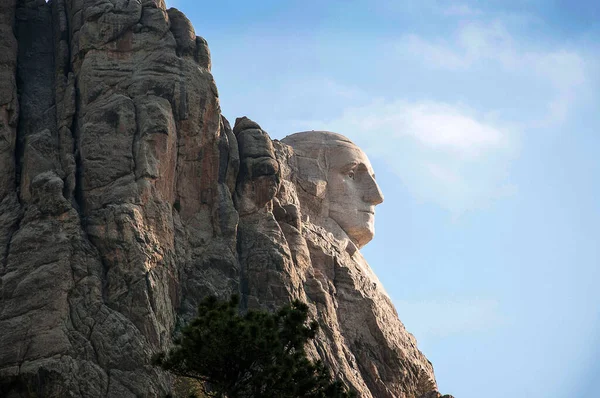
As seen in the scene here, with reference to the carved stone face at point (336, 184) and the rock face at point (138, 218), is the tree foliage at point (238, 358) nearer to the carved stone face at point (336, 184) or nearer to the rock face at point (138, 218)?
the rock face at point (138, 218)

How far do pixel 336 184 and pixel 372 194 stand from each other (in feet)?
6.90

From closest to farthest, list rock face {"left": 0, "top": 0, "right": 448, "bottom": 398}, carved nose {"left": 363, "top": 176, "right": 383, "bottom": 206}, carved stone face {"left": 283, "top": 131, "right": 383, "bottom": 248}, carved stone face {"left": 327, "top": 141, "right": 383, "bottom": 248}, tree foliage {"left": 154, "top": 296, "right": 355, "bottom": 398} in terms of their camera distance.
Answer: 1. tree foliage {"left": 154, "top": 296, "right": 355, "bottom": 398}
2. rock face {"left": 0, "top": 0, "right": 448, "bottom": 398}
3. carved stone face {"left": 283, "top": 131, "right": 383, "bottom": 248}
4. carved stone face {"left": 327, "top": 141, "right": 383, "bottom": 248}
5. carved nose {"left": 363, "top": 176, "right": 383, "bottom": 206}

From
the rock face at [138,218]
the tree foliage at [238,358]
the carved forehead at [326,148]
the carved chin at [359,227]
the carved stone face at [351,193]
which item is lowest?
the tree foliage at [238,358]

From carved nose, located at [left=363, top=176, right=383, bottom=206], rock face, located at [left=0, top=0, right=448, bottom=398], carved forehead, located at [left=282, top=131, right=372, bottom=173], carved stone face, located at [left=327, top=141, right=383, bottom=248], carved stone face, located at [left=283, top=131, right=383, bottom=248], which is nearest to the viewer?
rock face, located at [left=0, top=0, right=448, bottom=398]

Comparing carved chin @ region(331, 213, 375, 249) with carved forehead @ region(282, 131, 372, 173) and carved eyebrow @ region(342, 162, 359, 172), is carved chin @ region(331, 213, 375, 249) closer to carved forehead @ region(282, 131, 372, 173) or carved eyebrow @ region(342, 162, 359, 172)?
carved eyebrow @ region(342, 162, 359, 172)

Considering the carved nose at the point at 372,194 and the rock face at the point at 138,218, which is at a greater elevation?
the carved nose at the point at 372,194

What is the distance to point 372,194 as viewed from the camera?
84125mm

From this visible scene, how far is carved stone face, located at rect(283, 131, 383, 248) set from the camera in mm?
82188

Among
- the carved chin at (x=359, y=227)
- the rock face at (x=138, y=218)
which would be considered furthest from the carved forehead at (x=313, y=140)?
the carved chin at (x=359, y=227)

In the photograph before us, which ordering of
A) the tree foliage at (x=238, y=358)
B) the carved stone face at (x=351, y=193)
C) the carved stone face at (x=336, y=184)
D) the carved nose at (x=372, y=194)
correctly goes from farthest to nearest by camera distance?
the carved nose at (x=372, y=194)
the carved stone face at (x=351, y=193)
the carved stone face at (x=336, y=184)
the tree foliage at (x=238, y=358)

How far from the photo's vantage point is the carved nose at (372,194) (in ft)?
276

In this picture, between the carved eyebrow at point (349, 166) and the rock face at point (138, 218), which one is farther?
the carved eyebrow at point (349, 166)

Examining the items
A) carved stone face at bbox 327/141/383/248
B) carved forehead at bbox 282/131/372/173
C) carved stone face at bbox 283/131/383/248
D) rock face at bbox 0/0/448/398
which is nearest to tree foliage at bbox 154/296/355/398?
rock face at bbox 0/0/448/398

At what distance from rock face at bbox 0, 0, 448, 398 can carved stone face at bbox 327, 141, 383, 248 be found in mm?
446
